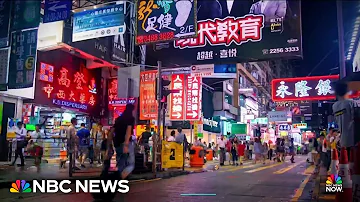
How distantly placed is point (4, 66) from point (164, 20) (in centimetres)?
613

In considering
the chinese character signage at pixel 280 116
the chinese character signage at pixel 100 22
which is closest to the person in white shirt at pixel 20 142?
the chinese character signage at pixel 100 22

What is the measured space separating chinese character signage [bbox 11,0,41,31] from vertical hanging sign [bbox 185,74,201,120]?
9.10m

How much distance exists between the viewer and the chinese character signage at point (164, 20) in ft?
39.5

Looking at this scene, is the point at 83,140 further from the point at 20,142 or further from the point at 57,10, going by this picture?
the point at 57,10

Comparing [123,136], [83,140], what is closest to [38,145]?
[83,140]

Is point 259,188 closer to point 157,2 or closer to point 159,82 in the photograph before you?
point 159,82

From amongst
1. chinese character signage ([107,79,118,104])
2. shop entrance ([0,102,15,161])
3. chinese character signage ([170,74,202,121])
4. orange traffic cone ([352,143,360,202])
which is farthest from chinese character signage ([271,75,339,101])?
orange traffic cone ([352,143,360,202])

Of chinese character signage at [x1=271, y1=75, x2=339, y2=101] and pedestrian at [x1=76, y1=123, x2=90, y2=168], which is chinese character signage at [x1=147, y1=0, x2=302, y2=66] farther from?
chinese character signage at [x1=271, y1=75, x2=339, y2=101]

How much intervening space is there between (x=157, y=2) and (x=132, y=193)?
24.2 feet

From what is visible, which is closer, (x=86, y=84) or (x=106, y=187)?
(x=106, y=187)

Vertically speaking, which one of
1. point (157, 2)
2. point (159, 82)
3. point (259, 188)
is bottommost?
point (259, 188)

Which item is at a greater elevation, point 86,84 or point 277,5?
point 277,5

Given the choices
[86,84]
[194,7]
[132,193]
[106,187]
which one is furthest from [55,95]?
[106,187]

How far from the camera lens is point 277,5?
1520 cm
